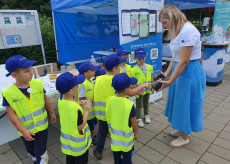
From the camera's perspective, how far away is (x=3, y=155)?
2.74m

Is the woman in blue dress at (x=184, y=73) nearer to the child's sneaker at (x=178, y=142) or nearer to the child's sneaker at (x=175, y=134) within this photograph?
the child's sneaker at (x=178, y=142)

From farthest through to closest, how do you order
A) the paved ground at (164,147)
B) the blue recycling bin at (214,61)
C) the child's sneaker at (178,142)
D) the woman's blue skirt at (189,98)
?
the blue recycling bin at (214,61) < the child's sneaker at (178,142) < the paved ground at (164,147) < the woman's blue skirt at (189,98)

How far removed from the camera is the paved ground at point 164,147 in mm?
2436

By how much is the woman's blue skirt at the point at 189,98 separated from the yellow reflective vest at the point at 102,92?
3.21 ft

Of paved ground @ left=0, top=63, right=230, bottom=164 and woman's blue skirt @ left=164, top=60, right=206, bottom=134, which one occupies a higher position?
woman's blue skirt @ left=164, top=60, right=206, bottom=134

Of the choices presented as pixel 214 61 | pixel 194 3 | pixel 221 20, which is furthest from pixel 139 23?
pixel 221 20

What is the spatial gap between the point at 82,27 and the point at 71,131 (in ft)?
18.1

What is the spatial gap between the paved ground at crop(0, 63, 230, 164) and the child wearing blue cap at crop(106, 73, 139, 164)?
28.6 inches

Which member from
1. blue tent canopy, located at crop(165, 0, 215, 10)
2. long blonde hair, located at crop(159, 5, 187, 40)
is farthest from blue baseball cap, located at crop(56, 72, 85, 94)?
blue tent canopy, located at crop(165, 0, 215, 10)

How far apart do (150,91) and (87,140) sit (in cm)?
182

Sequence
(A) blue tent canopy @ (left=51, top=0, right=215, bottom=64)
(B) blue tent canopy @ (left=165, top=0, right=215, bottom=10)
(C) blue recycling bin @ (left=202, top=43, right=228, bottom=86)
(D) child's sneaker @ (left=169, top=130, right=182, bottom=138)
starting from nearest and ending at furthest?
(D) child's sneaker @ (left=169, top=130, right=182, bottom=138) → (C) blue recycling bin @ (left=202, top=43, right=228, bottom=86) → (B) blue tent canopy @ (left=165, top=0, right=215, bottom=10) → (A) blue tent canopy @ (left=51, top=0, right=215, bottom=64)

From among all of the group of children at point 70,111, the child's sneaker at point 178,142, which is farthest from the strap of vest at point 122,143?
the child's sneaker at point 178,142

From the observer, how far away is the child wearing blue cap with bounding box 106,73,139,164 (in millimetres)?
1735

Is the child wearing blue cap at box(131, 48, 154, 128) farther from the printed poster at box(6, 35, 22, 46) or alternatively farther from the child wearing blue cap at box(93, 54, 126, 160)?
the printed poster at box(6, 35, 22, 46)
